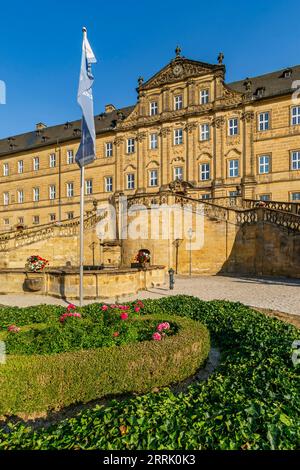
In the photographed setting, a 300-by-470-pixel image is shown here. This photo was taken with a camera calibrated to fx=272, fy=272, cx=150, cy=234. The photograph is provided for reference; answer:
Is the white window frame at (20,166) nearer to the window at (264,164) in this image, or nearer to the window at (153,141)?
the window at (153,141)

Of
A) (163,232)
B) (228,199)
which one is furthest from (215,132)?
(163,232)

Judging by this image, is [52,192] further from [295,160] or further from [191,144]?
[295,160]

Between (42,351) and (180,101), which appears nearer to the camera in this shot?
(42,351)

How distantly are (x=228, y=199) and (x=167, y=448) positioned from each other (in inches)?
879

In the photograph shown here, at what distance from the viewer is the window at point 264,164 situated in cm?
2711

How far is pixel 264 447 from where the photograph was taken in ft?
7.59

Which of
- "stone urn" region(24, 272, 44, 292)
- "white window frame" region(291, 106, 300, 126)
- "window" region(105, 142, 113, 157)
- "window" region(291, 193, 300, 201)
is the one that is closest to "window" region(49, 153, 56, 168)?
"window" region(105, 142, 113, 157)

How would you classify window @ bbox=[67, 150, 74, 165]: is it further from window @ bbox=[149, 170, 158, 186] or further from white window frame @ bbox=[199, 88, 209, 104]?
white window frame @ bbox=[199, 88, 209, 104]

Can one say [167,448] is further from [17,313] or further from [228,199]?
[228,199]

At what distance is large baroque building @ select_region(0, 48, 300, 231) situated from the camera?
2675cm

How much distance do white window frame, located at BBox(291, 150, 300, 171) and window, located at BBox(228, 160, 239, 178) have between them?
5067 millimetres

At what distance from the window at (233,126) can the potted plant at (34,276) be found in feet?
78.1

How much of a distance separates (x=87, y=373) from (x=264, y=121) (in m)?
29.6

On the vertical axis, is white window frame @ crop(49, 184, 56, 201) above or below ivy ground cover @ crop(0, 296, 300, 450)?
above
